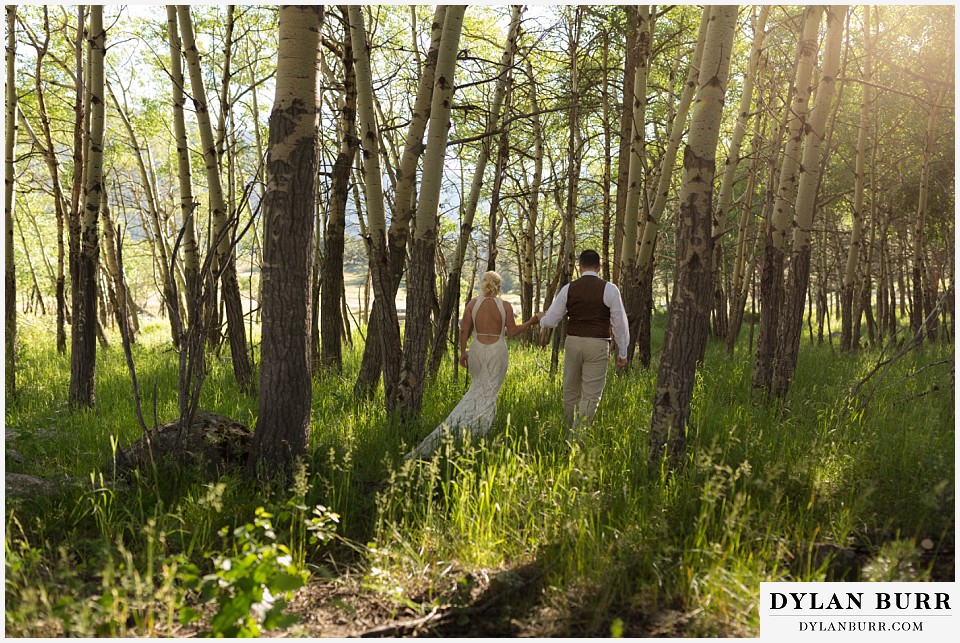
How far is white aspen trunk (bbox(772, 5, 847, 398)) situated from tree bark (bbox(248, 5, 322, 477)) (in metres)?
5.61

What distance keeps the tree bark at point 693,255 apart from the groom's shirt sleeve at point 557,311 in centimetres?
186

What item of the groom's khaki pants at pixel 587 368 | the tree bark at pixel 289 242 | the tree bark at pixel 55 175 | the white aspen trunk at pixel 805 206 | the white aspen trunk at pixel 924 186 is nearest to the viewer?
the tree bark at pixel 289 242

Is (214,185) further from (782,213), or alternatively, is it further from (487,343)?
(782,213)

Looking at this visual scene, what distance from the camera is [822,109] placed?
6.84 metres

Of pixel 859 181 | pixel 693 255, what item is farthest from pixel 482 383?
pixel 859 181

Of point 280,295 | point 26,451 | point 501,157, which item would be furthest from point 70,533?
point 501,157

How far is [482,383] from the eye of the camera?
6.18 metres

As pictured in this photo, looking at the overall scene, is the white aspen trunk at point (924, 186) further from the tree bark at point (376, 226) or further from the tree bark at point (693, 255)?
the tree bark at point (376, 226)

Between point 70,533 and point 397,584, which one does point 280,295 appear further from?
point 397,584

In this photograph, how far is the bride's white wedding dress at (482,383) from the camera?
19.1 ft

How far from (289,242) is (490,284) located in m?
2.58

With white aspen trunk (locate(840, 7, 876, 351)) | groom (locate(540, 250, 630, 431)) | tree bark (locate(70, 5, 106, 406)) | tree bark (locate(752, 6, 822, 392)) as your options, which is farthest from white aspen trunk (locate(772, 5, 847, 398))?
tree bark (locate(70, 5, 106, 406))

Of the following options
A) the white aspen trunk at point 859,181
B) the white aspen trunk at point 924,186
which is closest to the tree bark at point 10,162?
the white aspen trunk at point 859,181

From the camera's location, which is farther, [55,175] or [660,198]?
[55,175]
